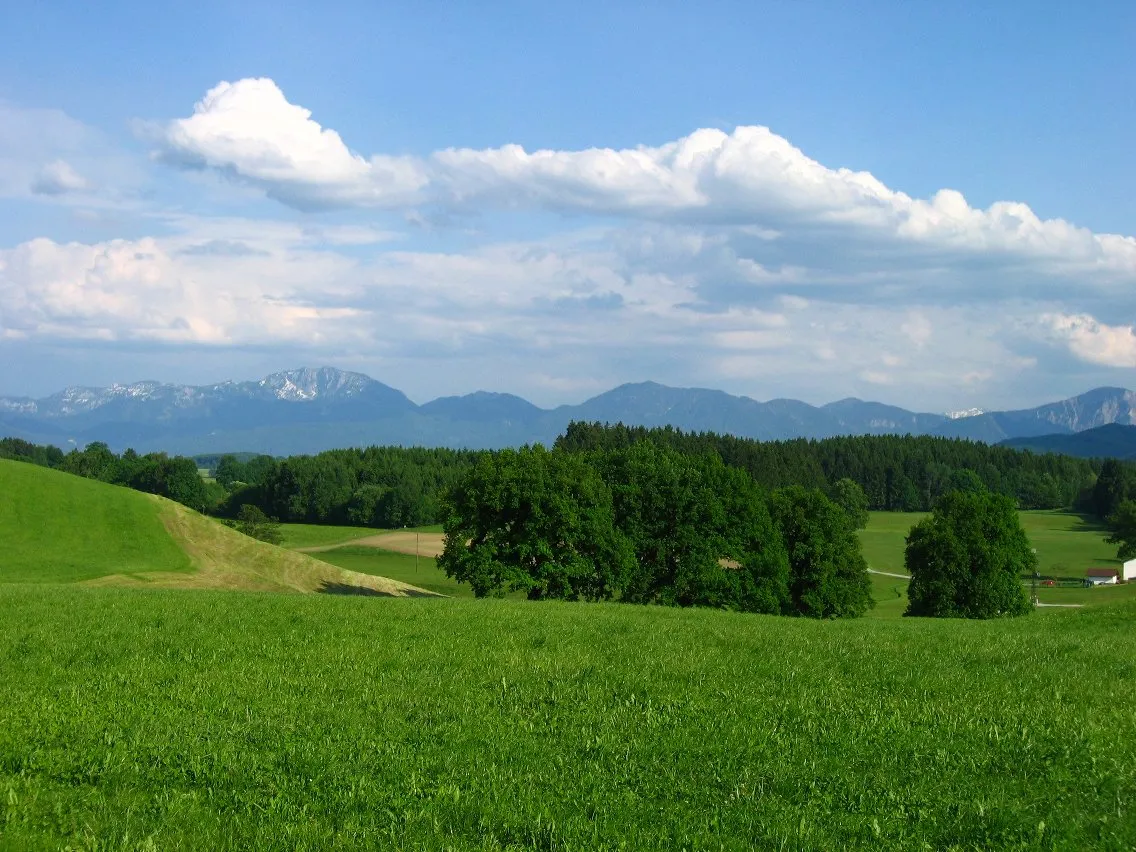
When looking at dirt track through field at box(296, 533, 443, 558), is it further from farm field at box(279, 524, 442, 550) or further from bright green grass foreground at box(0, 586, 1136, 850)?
bright green grass foreground at box(0, 586, 1136, 850)

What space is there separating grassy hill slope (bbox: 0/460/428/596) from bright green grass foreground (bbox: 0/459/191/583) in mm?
74

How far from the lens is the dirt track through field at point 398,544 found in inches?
4948

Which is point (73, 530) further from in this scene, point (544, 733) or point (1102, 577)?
point (1102, 577)

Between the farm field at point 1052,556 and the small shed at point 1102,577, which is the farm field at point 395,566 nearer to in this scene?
the farm field at point 1052,556

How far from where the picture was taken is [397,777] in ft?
36.0

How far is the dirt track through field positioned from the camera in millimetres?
125688

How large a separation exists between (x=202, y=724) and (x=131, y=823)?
3911mm

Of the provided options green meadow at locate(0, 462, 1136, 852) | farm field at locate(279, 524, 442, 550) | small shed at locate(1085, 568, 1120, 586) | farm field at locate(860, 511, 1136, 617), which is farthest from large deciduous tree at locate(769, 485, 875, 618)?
farm field at locate(279, 524, 442, 550)

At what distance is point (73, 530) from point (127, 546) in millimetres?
4556

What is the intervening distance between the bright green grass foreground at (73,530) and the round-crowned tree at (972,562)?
5899 cm


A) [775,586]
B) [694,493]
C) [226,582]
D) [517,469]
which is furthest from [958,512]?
[226,582]

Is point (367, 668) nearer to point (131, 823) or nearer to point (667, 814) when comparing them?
point (131, 823)

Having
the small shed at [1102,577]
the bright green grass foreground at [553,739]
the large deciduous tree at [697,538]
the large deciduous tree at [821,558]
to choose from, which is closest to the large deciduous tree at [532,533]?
the large deciduous tree at [697,538]

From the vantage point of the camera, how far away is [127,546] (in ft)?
242
